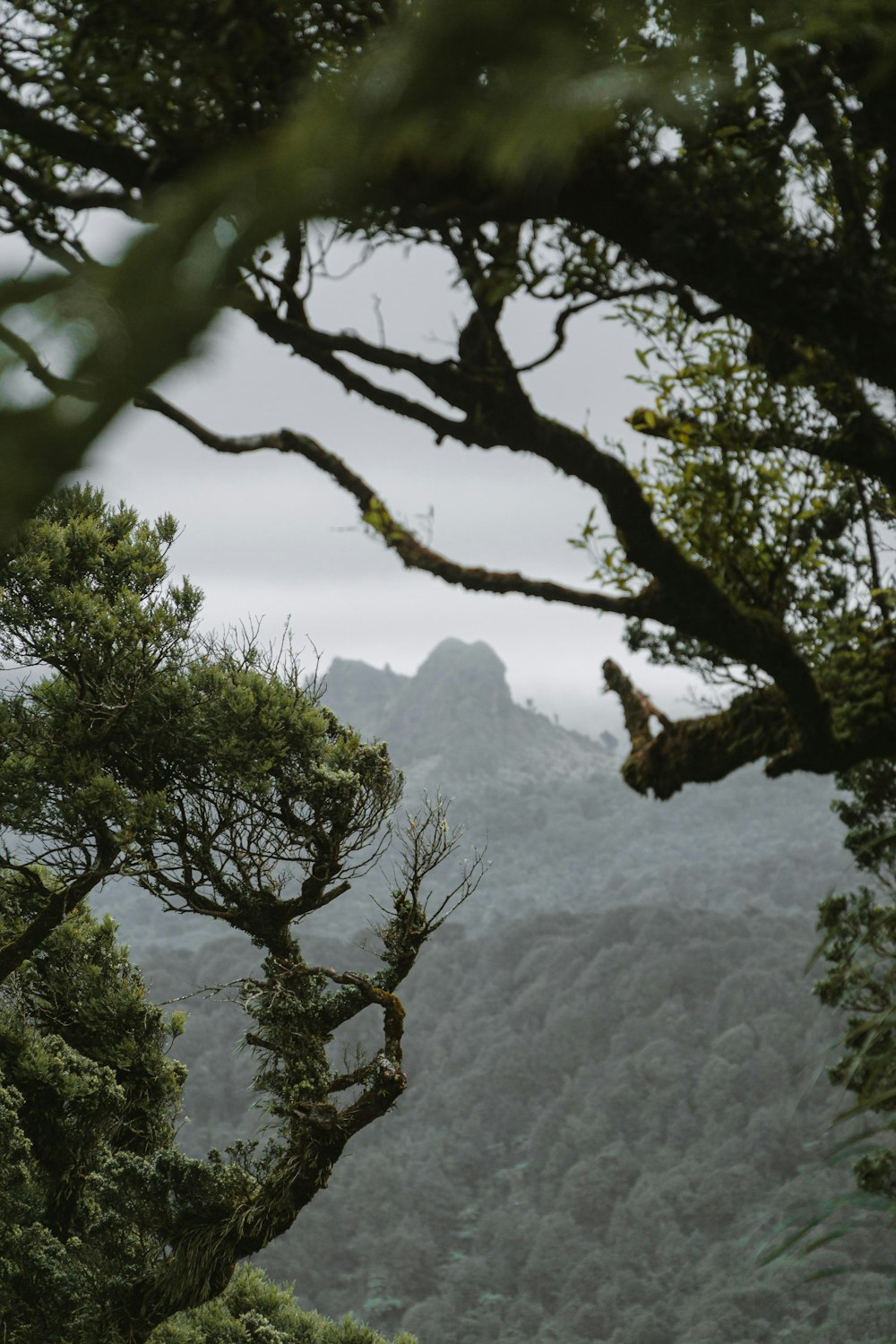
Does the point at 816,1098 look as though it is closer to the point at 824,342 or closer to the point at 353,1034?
the point at 353,1034

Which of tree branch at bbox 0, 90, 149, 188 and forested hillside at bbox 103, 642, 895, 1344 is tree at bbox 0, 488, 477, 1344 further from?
forested hillside at bbox 103, 642, 895, 1344

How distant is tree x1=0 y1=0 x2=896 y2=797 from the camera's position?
0.74 meters

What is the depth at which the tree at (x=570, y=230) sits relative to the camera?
74 cm

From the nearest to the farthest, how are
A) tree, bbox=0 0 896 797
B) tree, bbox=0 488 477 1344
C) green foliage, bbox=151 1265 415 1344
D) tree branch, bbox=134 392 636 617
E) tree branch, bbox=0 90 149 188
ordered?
tree, bbox=0 0 896 797 → tree branch, bbox=0 90 149 188 → tree branch, bbox=134 392 636 617 → tree, bbox=0 488 477 1344 → green foliage, bbox=151 1265 415 1344

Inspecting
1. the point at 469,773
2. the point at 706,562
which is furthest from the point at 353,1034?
the point at 706,562

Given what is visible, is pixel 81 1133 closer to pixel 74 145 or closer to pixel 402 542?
pixel 402 542

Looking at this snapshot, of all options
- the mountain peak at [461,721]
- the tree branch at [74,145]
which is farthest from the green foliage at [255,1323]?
the mountain peak at [461,721]

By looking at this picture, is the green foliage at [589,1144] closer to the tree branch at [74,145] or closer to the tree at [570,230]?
the tree at [570,230]

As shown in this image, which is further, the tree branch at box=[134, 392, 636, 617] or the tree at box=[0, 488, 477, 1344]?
the tree at box=[0, 488, 477, 1344]

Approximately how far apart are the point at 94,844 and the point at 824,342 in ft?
20.9

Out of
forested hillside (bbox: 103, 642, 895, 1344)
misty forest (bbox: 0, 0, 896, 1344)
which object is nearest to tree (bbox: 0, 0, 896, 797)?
misty forest (bbox: 0, 0, 896, 1344)

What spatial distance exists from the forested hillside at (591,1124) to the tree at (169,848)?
28255mm

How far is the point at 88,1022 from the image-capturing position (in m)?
9.59

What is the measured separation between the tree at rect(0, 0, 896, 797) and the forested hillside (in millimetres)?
32199
